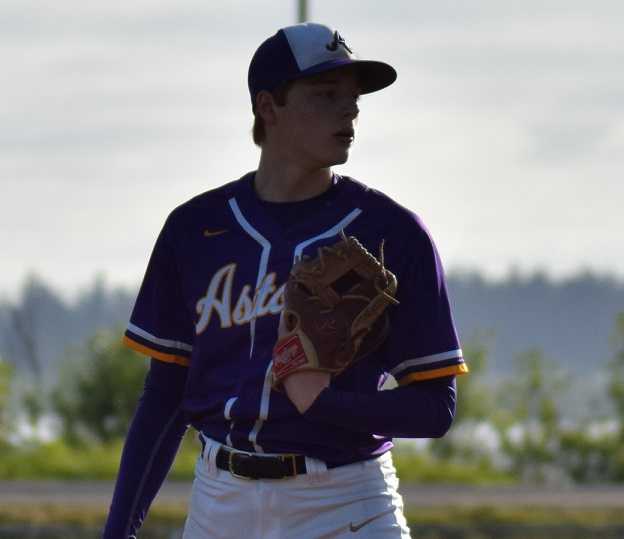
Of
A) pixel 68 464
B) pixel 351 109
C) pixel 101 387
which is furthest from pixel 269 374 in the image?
pixel 101 387

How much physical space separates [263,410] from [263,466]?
15 centimetres

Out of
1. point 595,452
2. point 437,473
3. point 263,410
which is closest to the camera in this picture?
point 263,410

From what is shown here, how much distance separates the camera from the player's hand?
4.47 m

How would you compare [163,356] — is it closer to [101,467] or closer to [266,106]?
[266,106]

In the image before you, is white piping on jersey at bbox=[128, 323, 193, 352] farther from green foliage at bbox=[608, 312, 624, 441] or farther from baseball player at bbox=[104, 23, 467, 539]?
green foliage at bbox=[608, 312, 624, 441]

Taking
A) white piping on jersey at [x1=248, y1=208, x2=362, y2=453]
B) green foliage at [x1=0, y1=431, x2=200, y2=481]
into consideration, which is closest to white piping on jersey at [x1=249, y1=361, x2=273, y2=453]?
white piping on jersey at [x1=248, y1=208, x2=362, y2=453]

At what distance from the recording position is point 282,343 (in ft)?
14.9

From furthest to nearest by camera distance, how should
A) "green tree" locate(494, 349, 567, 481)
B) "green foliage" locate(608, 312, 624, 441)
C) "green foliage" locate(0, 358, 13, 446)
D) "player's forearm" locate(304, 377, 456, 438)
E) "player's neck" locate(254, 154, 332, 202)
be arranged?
"green foliage" locate(608, 312, 624, 441)
"green tree" locate(494, 349, 567, 481)
"green foliage" locate(0, 358, 13, 446)
"player's neck" locate(254, 154, 332, 202)
"player's forearm" locate(304, 377, 456, 438)

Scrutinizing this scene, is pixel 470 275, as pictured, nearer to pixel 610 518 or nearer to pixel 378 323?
pixel 610 518

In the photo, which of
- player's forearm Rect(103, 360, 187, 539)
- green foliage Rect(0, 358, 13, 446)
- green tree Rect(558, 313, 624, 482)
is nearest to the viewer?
player's forearm Rect(103, 360, 187, 539)

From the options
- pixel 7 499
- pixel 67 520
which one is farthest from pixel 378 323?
pixel 7 499

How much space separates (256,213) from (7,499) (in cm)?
1437

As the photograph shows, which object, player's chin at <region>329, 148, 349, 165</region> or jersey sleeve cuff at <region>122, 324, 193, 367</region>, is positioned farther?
jersey sleeve cuff at <region>122, 324, 193, 367</region>

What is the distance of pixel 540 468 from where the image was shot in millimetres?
40094
